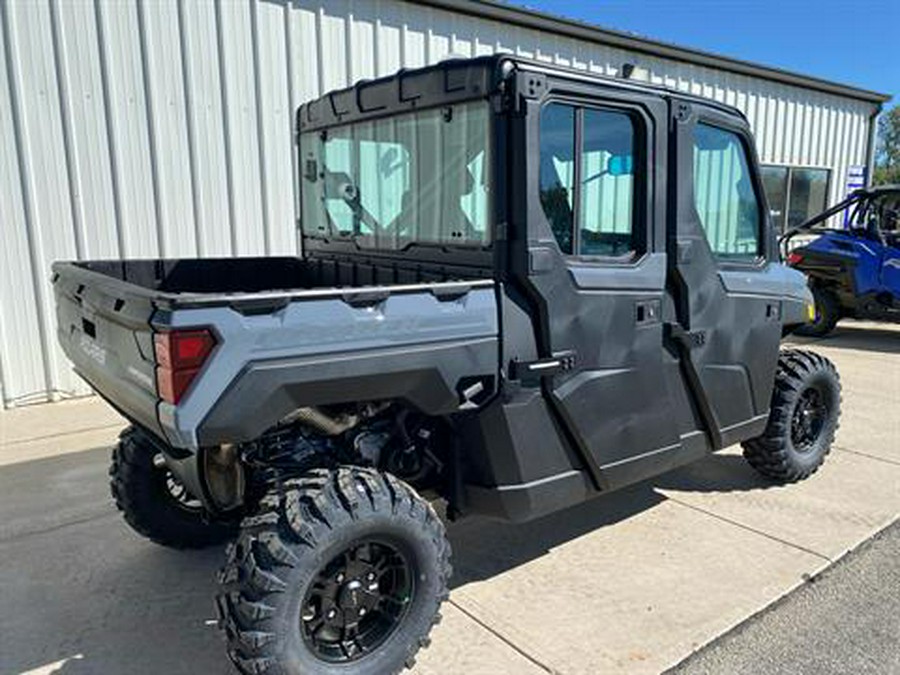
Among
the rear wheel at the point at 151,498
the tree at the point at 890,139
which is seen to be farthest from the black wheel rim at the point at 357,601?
the tree at the point at 890,139

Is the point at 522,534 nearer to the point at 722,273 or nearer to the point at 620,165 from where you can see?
the point at 722,273

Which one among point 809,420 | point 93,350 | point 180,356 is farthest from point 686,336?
point 93,350

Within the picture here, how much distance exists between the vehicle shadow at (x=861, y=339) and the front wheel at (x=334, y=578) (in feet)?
27.6

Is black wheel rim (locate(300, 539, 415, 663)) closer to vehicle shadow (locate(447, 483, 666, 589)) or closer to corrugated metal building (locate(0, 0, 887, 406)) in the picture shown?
vehicle shadow (locate(447, 483, 666, 589))

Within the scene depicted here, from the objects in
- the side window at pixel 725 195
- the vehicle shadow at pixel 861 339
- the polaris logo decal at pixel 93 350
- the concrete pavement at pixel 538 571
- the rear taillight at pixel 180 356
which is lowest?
the vehicle shadow at pixel 861 339

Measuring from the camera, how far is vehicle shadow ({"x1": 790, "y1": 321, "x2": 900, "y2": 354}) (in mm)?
9172

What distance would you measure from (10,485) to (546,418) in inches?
138

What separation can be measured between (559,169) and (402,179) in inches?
31.3

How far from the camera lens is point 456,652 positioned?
272cm

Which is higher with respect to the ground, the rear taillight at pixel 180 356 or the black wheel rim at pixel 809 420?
the rear taillight at pixel 180 356

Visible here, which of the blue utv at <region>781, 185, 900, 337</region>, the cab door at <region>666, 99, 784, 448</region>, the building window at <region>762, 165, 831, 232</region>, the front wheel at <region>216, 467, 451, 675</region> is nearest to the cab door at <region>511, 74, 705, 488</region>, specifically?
the cab door at <region>666, 99, 784, 448</region>

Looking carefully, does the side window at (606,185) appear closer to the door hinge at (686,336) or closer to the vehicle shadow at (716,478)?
the door hinge at (686,336)

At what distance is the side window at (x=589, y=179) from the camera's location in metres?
2.76

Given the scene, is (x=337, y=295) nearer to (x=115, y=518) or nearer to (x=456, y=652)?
(x=456, y=652)
